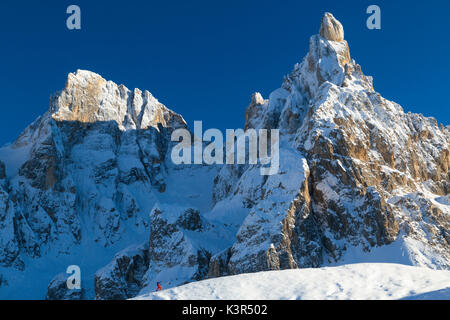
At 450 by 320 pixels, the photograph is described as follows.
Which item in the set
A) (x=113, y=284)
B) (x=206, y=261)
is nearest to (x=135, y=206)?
(x=113, y=284)

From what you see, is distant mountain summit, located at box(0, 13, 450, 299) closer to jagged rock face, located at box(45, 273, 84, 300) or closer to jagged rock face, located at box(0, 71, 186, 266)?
jagged rock face, located at box(45, 273, 84, 300)

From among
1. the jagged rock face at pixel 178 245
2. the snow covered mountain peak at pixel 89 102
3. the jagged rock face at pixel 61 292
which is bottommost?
the jagged rock face at pixel 61 292

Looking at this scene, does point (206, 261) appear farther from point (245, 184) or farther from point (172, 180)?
point (172, 180)

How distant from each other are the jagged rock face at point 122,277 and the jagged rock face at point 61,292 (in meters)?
11.5

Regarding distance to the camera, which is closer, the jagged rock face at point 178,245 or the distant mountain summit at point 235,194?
the distant mountain summit at point 235,194

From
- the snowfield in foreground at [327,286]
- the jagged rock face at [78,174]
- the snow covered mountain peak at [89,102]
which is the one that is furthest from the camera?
the snow covered mountain peak at [89,102]

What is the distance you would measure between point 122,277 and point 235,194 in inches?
1227

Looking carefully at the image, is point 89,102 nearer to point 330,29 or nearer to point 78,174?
point 78,174

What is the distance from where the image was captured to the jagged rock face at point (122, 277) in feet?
359

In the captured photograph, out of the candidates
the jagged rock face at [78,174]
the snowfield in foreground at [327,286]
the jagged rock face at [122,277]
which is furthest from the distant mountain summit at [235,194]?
the snowfield in foreground at [327,286]

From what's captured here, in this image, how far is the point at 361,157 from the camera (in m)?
104

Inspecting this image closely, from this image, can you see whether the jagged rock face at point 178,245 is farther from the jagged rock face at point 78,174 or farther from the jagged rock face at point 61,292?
the jagged rock face at point 78,174

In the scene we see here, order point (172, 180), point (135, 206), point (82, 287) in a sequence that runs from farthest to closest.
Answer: point (172, 180) < point (135, 206) < point (82, 287)
